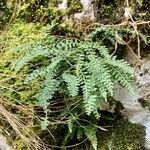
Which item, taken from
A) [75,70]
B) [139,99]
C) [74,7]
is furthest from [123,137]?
[74,7]

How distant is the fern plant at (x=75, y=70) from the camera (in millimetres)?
2703

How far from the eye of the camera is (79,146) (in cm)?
314

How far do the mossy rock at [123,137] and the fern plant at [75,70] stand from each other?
246mm

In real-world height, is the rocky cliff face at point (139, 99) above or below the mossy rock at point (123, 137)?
above

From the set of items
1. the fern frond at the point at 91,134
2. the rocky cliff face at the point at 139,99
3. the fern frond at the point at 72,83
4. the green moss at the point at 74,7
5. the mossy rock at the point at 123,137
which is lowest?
the mossy rock at the point at 123,137

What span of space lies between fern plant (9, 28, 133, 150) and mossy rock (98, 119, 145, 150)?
0.25 metres

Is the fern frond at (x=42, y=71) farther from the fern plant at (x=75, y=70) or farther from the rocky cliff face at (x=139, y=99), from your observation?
the rocky cliff face at (x=139, y=99)

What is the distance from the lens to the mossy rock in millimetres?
3131

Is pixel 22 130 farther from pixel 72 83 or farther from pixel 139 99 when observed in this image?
pixel 139 99

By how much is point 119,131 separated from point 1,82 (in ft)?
3.22

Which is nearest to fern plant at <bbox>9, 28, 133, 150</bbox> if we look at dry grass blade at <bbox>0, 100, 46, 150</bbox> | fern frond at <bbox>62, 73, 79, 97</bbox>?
fern frond at <bbox>62, 73, 79, 97</bbox>

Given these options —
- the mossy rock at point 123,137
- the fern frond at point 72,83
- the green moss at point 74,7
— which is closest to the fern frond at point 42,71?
the fern frond at point 72,83

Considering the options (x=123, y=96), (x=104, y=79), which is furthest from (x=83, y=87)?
(x=123, y=96)

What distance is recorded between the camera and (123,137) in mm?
3150
